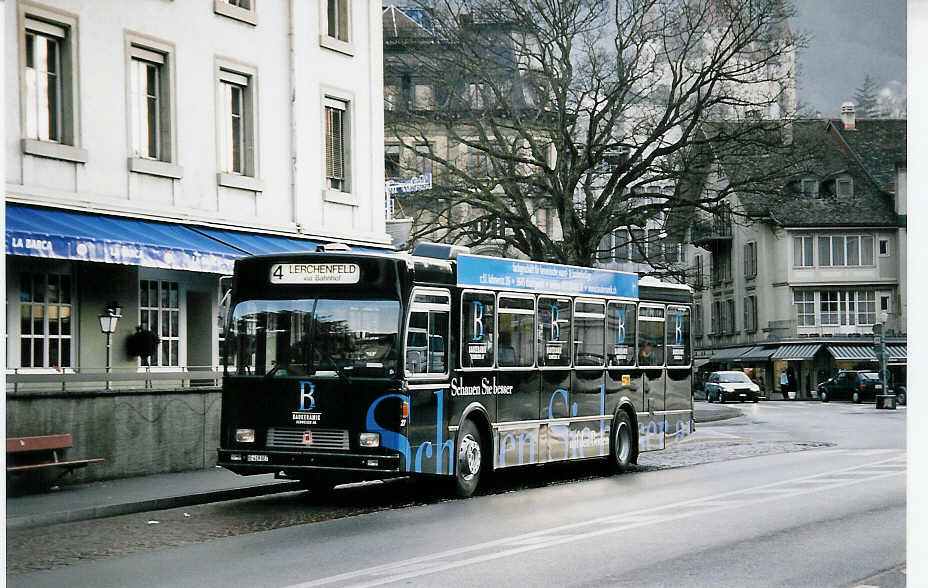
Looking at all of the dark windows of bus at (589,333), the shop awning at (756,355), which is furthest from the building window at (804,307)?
the dark windows of bus at (589,333)

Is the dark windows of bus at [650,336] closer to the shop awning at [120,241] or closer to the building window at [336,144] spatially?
the shop awning at [120,241]

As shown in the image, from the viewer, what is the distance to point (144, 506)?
611 inches

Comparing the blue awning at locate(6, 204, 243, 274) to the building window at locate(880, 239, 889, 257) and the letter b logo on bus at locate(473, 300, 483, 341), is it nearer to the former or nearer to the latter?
the letter b logo on bus at locate(473, 300, 483, 341)

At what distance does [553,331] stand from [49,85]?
765 centimetres

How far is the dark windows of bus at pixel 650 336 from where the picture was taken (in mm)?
21297

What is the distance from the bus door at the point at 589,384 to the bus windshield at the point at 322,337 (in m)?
4.29

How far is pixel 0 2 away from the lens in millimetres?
7516

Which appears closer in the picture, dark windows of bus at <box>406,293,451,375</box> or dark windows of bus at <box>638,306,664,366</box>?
dark windows of bus at <box>406,293,451,375</box>

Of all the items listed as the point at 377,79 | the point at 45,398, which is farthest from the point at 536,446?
the point at 377,79

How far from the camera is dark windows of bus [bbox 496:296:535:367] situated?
17.6 m

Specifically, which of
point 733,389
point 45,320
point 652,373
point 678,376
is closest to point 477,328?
point 652,373

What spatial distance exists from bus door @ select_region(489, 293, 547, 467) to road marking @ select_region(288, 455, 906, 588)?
8.78 ft

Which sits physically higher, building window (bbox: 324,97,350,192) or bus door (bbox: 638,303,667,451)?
building window (bbox: 324,97,350,192)

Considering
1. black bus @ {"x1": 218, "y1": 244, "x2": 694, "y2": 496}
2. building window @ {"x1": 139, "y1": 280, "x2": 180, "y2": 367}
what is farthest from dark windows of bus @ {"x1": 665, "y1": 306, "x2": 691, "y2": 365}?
building window @ {"x1": 139, "y1": 280, "x2": 180, "y2": 367}
